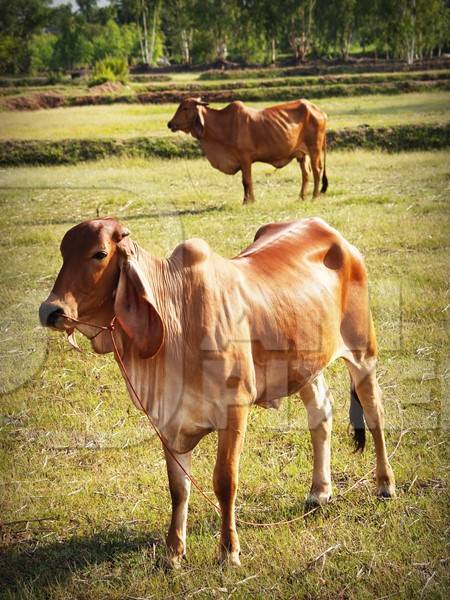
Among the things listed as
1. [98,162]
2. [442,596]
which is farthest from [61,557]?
[98,162]

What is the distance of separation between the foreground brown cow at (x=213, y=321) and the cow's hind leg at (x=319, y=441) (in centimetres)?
4

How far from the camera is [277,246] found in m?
3.74

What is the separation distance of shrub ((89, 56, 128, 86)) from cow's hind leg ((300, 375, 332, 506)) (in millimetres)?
31271

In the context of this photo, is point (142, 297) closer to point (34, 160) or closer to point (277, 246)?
point (277, 246)

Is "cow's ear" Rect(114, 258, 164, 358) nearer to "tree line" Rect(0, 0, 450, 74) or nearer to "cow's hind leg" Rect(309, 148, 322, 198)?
"cow's hind leg" Rect(309, 148, 322, 198)

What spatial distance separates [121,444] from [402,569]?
79.9 inches

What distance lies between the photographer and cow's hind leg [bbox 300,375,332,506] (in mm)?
3955

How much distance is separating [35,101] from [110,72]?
7.62 meters

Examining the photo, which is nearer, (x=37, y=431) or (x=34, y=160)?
(x=37, y=431)

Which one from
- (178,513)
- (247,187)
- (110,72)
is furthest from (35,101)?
(178,513)

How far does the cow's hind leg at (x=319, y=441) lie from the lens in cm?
396

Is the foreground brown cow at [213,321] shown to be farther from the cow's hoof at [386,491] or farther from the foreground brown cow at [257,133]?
the foreground brown cow at [257,133]

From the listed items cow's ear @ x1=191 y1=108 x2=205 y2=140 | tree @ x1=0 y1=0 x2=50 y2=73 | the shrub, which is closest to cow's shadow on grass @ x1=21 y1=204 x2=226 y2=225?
cow's ear @ x1=191 y1=108 x2=205 y2=140

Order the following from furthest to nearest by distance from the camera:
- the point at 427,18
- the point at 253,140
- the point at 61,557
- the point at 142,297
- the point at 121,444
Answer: the point at 427,18 → the point at 253,140 → the point at 121,444 → the point at 61,557 → the point at 142,297
